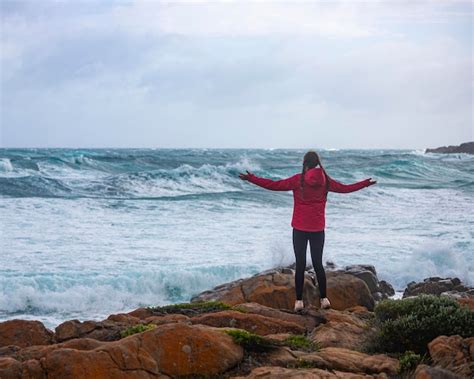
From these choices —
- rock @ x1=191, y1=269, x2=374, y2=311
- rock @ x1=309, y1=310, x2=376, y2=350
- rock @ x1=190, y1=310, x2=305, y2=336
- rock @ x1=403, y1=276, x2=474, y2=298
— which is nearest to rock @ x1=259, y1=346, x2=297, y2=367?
rock @ x1=309, y1=310, x2=376, y2=350

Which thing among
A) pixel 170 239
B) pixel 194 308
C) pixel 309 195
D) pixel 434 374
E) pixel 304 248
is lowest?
pixel 170 239

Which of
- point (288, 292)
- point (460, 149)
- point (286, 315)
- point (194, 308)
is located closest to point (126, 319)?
point (194, 308)

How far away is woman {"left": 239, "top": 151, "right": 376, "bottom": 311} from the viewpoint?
26.3 ft

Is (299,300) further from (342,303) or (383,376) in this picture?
(383,376)

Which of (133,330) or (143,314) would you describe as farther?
(143,314)

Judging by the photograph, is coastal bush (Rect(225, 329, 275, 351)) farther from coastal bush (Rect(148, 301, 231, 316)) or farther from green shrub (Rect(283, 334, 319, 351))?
coastal bush (Rect(148, 301, 231, 316))

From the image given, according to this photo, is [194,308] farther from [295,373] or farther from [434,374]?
[434,374]

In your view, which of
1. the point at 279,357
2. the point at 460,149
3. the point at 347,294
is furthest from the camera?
the point at 460,149

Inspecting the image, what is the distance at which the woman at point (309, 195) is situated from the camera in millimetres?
8023

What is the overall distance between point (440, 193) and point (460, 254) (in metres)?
19.9

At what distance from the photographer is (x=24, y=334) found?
716cm

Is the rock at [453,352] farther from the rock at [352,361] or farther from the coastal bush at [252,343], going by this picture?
the coastal bush at [252,343]

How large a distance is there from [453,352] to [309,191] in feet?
10.2

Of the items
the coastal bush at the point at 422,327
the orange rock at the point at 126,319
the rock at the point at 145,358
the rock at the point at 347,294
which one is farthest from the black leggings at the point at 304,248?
the rock at the point at 145,358
